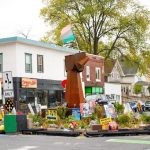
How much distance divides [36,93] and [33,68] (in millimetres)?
2287

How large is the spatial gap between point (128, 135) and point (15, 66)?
20.0 metres

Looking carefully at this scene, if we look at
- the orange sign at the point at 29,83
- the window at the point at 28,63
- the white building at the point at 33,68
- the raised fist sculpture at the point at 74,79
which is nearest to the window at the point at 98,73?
the white building at the point at 33,68

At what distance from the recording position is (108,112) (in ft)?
73.9

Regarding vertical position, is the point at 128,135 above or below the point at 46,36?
below

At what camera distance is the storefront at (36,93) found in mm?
37250

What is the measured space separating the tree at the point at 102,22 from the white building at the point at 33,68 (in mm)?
16267

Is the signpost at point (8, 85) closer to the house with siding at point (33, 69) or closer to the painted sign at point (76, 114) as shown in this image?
the painted sign at point (76, 114)

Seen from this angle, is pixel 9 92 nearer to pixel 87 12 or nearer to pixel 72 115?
pixel 72 115

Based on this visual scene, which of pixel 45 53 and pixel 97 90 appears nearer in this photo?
pixel 45 53

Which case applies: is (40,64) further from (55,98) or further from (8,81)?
(8,81)

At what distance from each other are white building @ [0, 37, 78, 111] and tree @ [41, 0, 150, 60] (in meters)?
16.3

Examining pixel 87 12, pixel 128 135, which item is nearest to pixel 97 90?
pixel 87 12

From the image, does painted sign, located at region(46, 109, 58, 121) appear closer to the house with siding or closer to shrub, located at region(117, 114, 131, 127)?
shrub, located at region(117, 114, 131, 127)

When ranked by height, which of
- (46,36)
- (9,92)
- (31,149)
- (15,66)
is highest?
(46,36)
